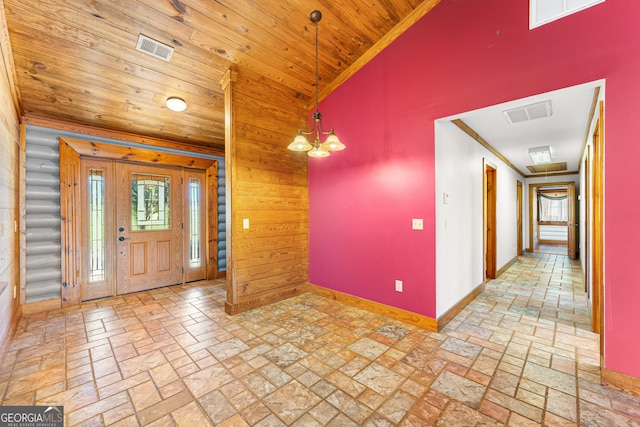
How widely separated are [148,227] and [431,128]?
4.43 meters

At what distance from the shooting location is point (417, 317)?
3.00 metres

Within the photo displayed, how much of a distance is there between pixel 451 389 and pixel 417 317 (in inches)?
42.5

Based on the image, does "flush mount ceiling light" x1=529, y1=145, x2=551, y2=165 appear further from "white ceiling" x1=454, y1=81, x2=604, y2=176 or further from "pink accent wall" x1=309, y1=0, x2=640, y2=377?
"pink accent wall" x1=309, y1=0, x2=640, y2=377

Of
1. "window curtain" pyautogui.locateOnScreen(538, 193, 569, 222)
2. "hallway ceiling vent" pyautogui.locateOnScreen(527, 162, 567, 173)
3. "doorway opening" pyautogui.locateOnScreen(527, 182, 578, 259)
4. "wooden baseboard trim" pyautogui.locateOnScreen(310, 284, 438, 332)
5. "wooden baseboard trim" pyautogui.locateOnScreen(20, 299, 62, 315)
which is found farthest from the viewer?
"window curtain" pyautogui.locateOnScreen(538, 193, 569, 222)

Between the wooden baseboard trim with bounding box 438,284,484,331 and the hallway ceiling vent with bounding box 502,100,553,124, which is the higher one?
the hallway ceiling vent with bounding box 502,100,553,124

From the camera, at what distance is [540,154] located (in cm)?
529

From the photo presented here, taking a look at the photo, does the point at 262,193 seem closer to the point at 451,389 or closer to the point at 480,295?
the point at 451,389

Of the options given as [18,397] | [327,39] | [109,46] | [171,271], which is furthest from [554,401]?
[171,271]

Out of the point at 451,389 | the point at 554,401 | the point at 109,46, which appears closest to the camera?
the point at 554,401

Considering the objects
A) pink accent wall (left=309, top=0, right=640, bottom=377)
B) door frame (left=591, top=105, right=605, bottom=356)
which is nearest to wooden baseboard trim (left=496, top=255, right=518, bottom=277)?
door frame (left=591, top=105, right=605, bottom=356)

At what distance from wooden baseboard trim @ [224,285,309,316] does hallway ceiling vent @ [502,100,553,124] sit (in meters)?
3.60

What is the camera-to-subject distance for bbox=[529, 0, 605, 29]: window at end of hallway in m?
2.10

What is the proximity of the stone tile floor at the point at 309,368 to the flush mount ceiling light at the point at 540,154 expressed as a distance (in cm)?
293

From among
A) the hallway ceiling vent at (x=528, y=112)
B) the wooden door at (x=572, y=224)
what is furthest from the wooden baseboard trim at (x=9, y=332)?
the wooden door at (x=572, y=224)
